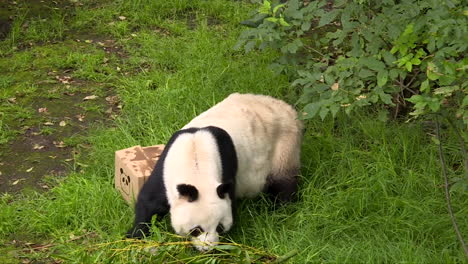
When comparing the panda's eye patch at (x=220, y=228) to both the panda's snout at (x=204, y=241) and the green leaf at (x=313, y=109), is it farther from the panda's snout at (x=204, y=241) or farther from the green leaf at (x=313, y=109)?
the green leaf at (x=313, y=109)

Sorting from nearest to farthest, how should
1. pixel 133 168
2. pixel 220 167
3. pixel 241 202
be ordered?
1. pixel 220 167
2. pixel 133 168
3. pixel 241 202

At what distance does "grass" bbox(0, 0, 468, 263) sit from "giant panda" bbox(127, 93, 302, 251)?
0.15 m

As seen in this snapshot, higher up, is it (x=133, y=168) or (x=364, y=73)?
(x=364, y=73)

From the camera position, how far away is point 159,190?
4.45 m

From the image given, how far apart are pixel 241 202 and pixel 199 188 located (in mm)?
867

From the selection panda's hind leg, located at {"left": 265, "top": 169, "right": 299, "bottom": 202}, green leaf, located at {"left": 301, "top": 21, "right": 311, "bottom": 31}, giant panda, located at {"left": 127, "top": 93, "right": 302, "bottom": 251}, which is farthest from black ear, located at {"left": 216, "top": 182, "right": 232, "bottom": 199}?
green leaf, located at {"left": 301, "top": 21, "right": 311, "bottom": 31}

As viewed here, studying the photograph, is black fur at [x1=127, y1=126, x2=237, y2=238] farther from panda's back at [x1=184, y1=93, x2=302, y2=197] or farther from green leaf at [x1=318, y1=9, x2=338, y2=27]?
green leaf at [x1=318, y1=9, x2=338, y2=27]

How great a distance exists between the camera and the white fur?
13.7 ft

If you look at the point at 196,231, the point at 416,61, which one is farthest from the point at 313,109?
the point at 196,231

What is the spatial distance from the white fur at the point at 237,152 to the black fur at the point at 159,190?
0.05 meters

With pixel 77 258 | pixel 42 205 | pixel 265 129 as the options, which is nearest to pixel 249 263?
pixel 77 258

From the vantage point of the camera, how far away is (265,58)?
23.7 feet

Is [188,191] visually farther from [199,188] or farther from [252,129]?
[252,129]

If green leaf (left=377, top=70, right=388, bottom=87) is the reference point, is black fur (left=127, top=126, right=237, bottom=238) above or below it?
below
